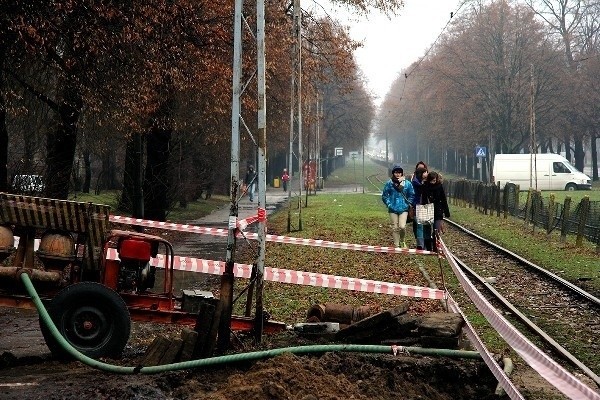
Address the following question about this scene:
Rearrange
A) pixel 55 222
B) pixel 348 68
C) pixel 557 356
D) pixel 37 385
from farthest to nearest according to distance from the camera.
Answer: pixel 348 68 → pixel 557 356 → pixel 55 222 → pixel 37 385

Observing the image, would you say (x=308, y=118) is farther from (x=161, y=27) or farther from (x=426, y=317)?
(x=426, y=317)

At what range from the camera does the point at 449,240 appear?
29.9 metres

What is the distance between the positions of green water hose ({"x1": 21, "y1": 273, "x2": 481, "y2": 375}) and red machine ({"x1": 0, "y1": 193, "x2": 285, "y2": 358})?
0.30 meters

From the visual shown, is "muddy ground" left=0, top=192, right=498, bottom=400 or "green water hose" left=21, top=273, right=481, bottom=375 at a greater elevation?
"green water hose" left=21, top=273, right=481, bottom=375

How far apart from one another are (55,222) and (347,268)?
9.67 m

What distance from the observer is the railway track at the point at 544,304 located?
1121 cm

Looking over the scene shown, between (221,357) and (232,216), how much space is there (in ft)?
6.33

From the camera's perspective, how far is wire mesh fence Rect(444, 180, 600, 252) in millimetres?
26219

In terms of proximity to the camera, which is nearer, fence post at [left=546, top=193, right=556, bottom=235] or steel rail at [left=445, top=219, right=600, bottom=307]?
steel rail at [left=445, top=219, right=600, bottom=307]

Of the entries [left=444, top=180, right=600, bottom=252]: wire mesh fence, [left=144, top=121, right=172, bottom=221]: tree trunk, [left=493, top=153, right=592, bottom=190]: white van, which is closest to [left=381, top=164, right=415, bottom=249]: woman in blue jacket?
[left=444, top=180, right=600, bottom=252]: wire mesh fence

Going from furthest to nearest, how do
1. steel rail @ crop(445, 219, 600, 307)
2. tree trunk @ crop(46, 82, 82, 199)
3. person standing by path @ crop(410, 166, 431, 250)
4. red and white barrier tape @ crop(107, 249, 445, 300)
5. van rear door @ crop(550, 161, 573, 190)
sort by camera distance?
van rear door @ crop(550, 161, 573, 190) → tree trunk @ crop(46, 82, 82, 199) → person standing by path @ crop(410, 166, 431, 250) → steel rail @ crop(445, 219, 600, 307) → red and white barrier tape @ crop(107, 249, 445, 300)

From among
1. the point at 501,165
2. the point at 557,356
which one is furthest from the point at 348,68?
the point at 501,165

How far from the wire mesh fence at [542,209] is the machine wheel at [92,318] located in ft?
59.1

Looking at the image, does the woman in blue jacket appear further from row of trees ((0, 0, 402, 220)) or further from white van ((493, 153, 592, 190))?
white van ((493, 153, 592, 190))
